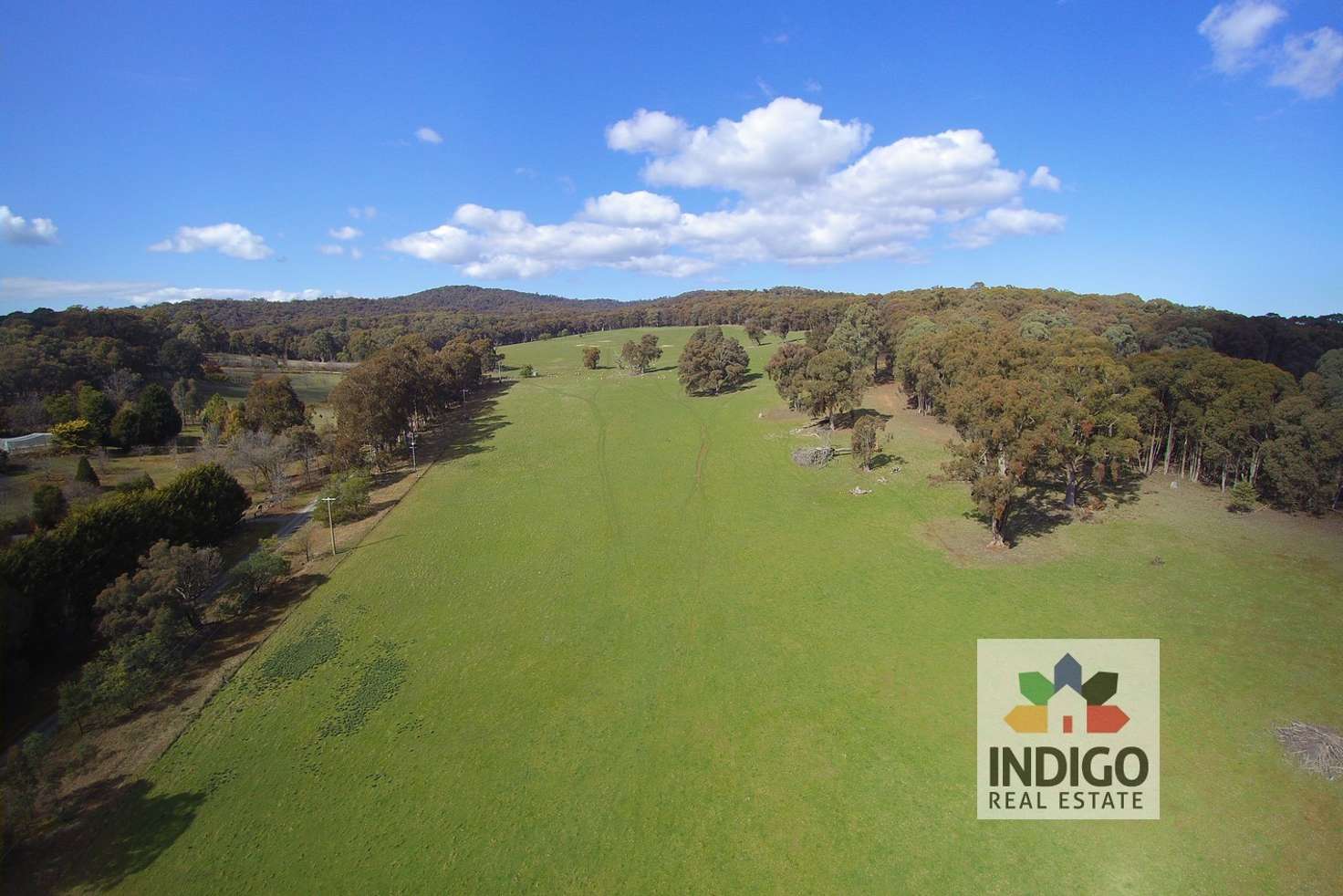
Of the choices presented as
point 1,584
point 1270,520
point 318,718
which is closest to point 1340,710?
point 1270,520

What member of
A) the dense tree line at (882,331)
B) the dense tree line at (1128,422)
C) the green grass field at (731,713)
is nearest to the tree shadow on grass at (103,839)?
the green grass field at (731,713)

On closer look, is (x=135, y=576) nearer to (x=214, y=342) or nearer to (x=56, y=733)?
(x=56, y=733)

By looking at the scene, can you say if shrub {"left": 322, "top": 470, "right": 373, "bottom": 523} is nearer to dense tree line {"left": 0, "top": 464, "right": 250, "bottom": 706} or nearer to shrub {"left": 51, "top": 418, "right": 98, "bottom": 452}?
dense tree line {"left": 0, "top": 464, "right": 250, "bottom": 706}

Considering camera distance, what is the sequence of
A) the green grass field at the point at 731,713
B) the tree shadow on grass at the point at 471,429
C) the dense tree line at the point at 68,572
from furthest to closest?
the tree shadow on grass at the point at 471,429
the dense tree line at the point at 68,572
the green grass field at the point at 731,713

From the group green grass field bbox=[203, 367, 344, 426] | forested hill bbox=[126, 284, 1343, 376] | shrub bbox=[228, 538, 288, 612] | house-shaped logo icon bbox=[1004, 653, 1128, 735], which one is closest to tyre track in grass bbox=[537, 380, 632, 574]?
shrub bbox=[228, 538, 288, 612]

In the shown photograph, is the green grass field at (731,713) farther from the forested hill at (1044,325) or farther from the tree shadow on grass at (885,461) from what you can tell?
the forested hill at (1044,325)

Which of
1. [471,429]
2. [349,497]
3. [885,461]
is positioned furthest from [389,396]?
[885,461]
